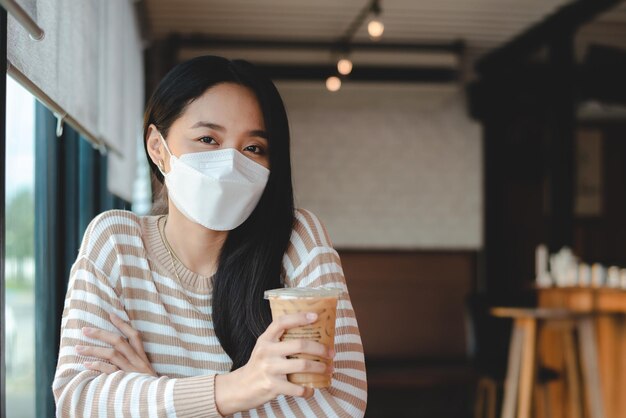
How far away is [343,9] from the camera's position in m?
6.58

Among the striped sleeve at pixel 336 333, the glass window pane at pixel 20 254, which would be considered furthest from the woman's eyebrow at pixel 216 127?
the glass window pane at pixel 20 254

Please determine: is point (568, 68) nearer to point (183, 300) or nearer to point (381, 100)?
point (381, 100)

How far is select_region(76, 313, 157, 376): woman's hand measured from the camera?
5.17ft

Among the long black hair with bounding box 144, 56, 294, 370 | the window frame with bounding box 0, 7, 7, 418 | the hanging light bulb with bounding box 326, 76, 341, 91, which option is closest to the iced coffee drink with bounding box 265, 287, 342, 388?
the long black hair with bounding box 144, 56, 294, 370

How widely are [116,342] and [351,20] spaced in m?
5.65

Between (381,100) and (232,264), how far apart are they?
20.7ft

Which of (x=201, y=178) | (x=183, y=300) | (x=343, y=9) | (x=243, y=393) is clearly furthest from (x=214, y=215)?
(x=343, y=9)

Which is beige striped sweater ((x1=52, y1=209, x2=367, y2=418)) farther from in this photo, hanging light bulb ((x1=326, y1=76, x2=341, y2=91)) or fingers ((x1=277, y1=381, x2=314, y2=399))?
hanging light bulb ((x1=326, y1=76, x2=341, y2=91))

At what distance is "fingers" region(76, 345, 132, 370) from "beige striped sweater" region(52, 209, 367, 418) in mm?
16

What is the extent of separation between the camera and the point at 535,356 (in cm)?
496

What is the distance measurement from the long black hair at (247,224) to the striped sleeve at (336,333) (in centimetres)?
4

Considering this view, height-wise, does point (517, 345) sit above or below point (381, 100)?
below

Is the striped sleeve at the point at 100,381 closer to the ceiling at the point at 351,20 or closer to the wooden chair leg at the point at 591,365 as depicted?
the wooden chair leg at the point at 591,365

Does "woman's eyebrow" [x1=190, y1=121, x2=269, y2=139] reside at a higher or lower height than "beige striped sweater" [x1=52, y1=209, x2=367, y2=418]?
higher
